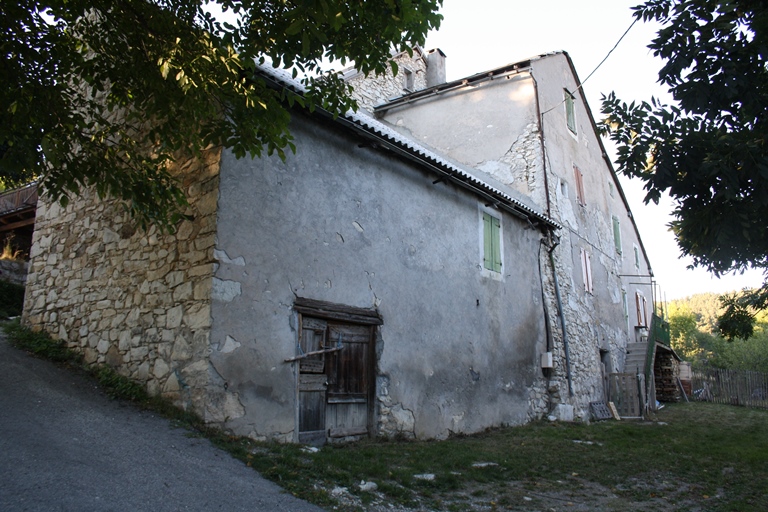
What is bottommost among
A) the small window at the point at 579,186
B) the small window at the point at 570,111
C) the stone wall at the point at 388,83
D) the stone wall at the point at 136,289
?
the stone wall at the point at 136,289

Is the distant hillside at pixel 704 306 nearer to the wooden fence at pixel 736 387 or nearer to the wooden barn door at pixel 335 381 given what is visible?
the wooden fence at pixel 736 387

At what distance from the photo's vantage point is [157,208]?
6016mm

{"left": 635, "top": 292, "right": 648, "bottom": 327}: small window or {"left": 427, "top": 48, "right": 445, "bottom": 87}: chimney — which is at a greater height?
{"left": 427, "top": 48, "right": 445, "bottom": 87}: chimney

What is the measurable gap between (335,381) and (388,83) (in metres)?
11.7

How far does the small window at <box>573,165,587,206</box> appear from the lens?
15.7 meters

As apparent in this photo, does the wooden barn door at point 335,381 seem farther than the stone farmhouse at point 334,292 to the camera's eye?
Yes

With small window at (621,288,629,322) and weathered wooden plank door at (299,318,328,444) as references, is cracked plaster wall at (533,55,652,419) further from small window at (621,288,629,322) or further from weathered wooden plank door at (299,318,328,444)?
weathered wooden plank door at (299,318,328,444)

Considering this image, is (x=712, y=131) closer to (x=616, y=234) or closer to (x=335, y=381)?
(x=335, y=381)

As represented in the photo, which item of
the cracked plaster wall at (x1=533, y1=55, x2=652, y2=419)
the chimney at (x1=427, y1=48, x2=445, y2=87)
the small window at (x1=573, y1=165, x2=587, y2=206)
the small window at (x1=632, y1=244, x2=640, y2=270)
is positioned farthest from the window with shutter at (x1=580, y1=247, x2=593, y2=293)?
the chimney at (x1=427, y1=48, x2=445, y2=87)

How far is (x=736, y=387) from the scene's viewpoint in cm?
1994

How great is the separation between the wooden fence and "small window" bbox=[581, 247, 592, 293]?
29.4ft

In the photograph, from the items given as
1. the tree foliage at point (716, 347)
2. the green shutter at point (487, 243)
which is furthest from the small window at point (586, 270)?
the tree foliage at point (716, 347)

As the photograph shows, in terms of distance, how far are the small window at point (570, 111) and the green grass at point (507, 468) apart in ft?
30.9

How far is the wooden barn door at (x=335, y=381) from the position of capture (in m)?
7.05
